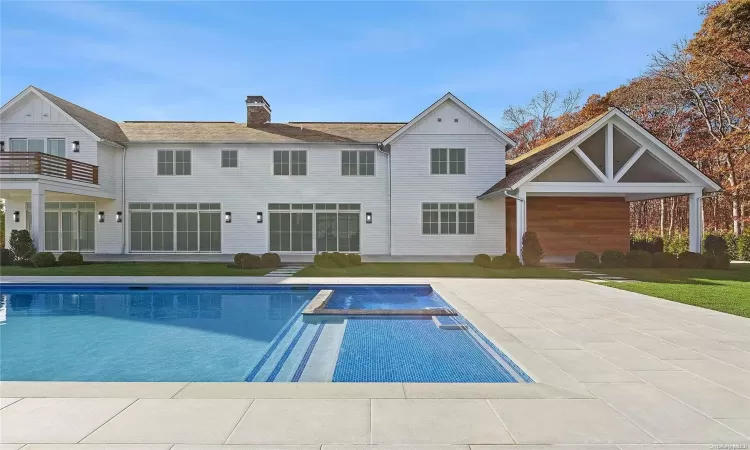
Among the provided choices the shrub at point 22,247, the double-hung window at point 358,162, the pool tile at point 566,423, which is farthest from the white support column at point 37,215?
the pool tile at point 566,423

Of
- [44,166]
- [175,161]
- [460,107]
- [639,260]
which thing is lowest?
[639,260]

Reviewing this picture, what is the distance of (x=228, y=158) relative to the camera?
21.7 meters

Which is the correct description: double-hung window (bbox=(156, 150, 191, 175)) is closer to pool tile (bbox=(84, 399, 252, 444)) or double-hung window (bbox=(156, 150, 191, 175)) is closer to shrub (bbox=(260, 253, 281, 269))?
shrub (bbox=(260, 253, 281, 269))

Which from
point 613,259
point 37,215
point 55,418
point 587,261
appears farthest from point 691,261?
point 37,215

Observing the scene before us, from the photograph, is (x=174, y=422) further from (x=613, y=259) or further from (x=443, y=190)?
(x=443, y=190)

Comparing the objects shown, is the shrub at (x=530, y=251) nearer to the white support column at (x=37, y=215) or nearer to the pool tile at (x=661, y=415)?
the pool tile at (x=661, y=415)

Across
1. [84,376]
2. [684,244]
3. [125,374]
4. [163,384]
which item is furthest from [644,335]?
[684,244]

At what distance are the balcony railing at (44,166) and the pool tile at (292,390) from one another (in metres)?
17.5

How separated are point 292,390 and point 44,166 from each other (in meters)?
19.1

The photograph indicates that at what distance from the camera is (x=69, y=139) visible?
68.4ft

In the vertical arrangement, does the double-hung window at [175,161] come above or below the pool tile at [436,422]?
above

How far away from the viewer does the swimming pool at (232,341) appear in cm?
541

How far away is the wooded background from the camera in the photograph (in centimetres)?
2277

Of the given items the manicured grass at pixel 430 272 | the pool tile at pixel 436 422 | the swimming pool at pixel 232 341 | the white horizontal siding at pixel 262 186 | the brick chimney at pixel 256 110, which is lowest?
the swimming pool at pixel 232 341
